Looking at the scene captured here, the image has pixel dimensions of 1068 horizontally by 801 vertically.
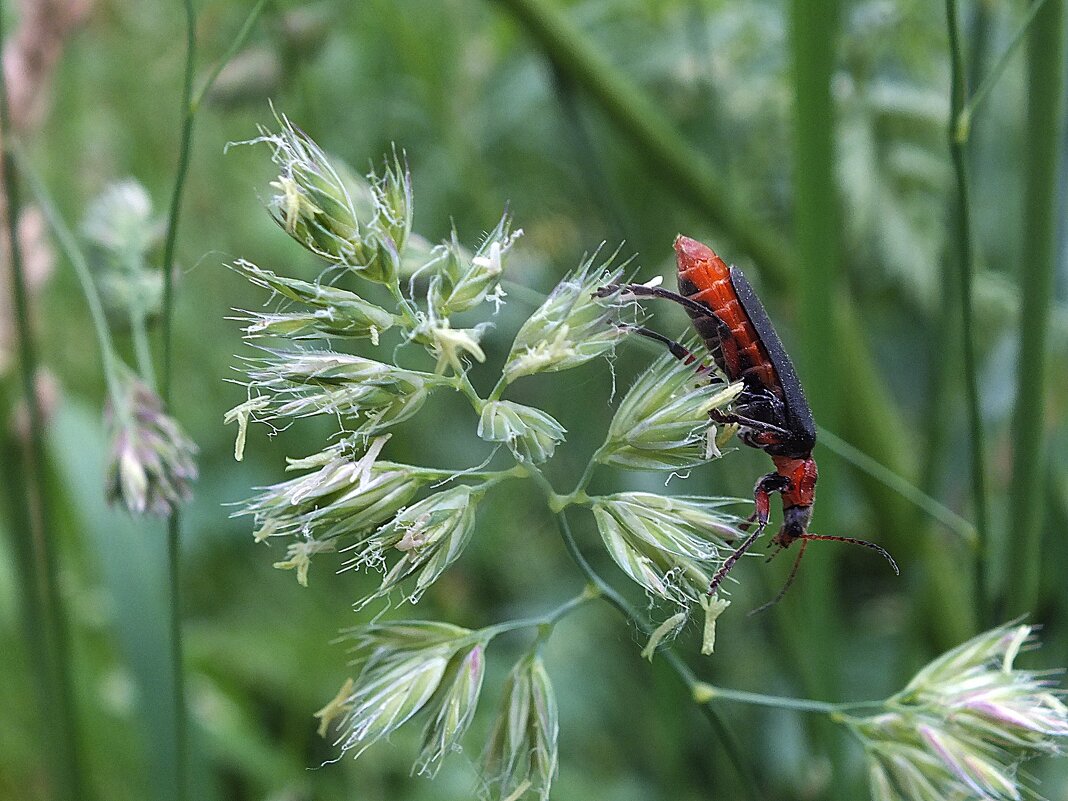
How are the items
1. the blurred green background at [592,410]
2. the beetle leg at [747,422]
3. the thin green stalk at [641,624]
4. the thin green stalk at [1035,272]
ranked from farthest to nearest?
the blurred green background at [592,410] < the thin green stalk at [1035,272] < the beetle leg at [747,422] < the thin green stalk at [641,624]

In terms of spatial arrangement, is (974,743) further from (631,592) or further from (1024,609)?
(631,592)

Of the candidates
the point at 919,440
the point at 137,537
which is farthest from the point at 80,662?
the point at 919,440

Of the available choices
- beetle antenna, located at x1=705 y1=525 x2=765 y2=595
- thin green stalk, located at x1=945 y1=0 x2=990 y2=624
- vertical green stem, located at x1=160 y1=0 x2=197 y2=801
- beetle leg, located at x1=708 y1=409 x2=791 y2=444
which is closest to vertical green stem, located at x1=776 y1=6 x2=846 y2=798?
thin green stalk, located at x1=945 y1=0 x2=990 y2=624

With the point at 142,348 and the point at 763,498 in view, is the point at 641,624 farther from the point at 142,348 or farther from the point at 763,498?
the point at 142,348

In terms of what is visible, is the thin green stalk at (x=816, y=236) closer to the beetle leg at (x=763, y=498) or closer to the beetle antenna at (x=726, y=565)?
the beetle leg at (x=763, y=498)

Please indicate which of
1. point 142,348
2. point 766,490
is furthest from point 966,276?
point 142,348

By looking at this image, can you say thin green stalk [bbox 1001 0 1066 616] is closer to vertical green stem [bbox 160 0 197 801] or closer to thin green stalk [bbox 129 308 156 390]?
vertical green stem [bbox 160 0 197 801]

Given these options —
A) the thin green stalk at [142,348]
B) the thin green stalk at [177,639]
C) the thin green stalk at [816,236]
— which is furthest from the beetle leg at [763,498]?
the thin green stalk at [142,348]
